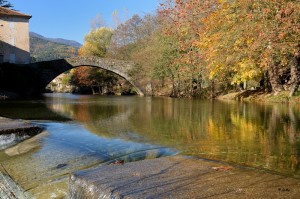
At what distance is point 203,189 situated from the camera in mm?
3242

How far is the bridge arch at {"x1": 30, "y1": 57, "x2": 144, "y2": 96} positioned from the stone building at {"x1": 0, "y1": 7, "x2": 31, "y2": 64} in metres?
3.08

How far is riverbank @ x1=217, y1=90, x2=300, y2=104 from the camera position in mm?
20078

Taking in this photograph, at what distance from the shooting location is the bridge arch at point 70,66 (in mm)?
38156

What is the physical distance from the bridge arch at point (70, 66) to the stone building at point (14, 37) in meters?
3.08

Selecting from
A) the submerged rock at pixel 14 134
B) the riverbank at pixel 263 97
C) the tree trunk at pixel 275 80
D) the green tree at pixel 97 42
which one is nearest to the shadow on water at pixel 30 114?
the submerged rock at pixel 14 134

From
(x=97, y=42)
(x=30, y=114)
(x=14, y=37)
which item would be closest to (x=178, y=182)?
(x=30, y=114)

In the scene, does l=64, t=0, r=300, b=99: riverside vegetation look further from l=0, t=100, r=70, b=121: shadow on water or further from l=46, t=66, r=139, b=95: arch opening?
l=0, t=100, r=70, b=121: shadow on water

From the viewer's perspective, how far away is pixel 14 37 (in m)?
38.6

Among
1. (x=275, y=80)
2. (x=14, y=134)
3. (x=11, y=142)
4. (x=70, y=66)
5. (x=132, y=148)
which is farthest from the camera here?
(x=70, y=66)

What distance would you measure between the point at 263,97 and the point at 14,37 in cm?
2876

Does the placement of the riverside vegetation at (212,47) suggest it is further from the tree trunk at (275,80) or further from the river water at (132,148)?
the river water at (132,148)

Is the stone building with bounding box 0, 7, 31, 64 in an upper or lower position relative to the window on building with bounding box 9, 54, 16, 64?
upper

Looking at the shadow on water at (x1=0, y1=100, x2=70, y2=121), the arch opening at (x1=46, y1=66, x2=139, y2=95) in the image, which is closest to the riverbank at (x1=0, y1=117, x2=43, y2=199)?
the shadow on water at (x1=0, y1=100, x2=70, y2=121)

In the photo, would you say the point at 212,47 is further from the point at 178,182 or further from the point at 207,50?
the point at 178,182
